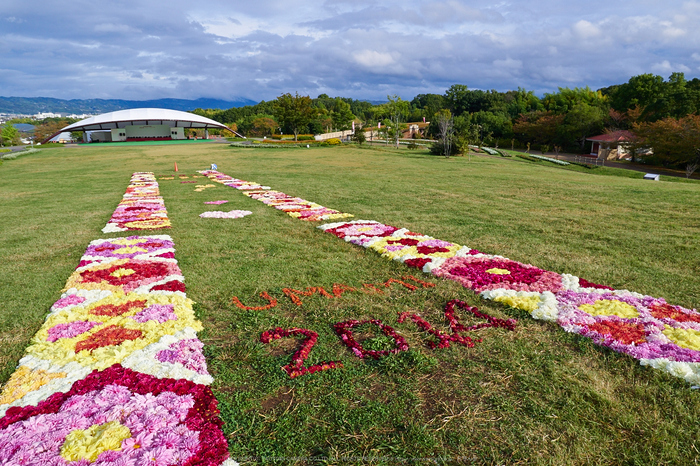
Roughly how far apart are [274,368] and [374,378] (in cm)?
106

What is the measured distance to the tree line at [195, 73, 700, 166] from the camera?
39.9 m

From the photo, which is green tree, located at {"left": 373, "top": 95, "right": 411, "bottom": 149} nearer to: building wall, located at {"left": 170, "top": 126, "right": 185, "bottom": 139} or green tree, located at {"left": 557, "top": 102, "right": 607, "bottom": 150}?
green tree, located at {"left": 557, "top": 102, "right": 607, "bottom": 150}

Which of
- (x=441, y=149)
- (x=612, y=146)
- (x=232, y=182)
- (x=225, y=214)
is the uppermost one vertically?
(x=612, y=146)

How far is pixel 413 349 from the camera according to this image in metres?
4.55

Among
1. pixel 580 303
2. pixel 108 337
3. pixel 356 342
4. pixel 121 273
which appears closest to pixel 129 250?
pixel 121 273

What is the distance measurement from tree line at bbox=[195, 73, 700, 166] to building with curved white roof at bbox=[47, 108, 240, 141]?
18498 millimetres

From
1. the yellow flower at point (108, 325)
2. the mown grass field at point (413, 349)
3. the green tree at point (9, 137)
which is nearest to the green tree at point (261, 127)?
the green tree at point (9, 137)

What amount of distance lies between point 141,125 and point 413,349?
3336 inches

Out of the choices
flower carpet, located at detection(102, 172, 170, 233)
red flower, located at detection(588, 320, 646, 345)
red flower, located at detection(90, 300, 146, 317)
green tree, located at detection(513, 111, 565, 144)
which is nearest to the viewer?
red flower, located at detection(588, 320, 646, 345)

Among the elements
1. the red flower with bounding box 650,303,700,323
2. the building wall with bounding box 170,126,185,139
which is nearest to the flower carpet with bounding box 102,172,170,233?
the red flower with bounding box 650,303,700,323

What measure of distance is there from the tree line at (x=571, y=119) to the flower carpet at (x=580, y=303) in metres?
38.5

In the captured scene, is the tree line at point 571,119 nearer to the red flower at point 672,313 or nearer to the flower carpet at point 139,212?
the flower carpet at point 139,212

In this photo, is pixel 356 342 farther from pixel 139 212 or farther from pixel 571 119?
pixel 571 119

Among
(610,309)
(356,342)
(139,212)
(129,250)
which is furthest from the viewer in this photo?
(139,212)
